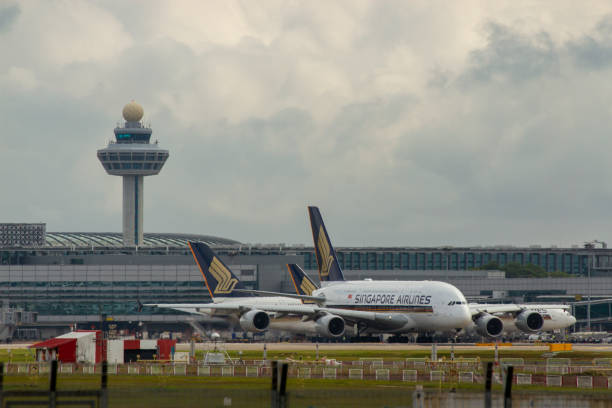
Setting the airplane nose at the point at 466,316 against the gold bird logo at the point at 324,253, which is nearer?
the airplane nose at the point at 466,316

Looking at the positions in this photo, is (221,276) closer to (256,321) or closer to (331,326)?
(256,321)

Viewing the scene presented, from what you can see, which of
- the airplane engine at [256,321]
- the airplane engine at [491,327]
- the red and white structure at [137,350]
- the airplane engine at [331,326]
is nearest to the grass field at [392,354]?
the red and white structure at [137,350]

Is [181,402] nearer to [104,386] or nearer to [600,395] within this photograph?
[104,386]

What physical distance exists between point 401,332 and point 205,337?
3470cm

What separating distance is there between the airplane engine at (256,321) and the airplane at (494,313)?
51.8ft

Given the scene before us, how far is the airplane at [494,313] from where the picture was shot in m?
101

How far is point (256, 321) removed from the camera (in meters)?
102

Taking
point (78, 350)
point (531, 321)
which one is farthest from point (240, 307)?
point (78, 350)

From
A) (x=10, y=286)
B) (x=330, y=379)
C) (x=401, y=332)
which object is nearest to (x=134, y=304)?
(x=10, y=286)

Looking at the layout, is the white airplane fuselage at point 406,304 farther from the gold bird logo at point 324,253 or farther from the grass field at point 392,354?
the gold bird logo at point 324,253

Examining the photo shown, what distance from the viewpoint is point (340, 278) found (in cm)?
11706

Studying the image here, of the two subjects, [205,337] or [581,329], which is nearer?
[205,337]

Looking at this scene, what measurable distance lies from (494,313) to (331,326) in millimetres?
17919

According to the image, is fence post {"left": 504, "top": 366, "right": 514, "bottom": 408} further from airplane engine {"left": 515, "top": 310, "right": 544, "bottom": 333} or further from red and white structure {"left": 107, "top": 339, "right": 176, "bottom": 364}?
airplane engine {"left": 515, "top": 310, "right": 544, "bottom": 333}
